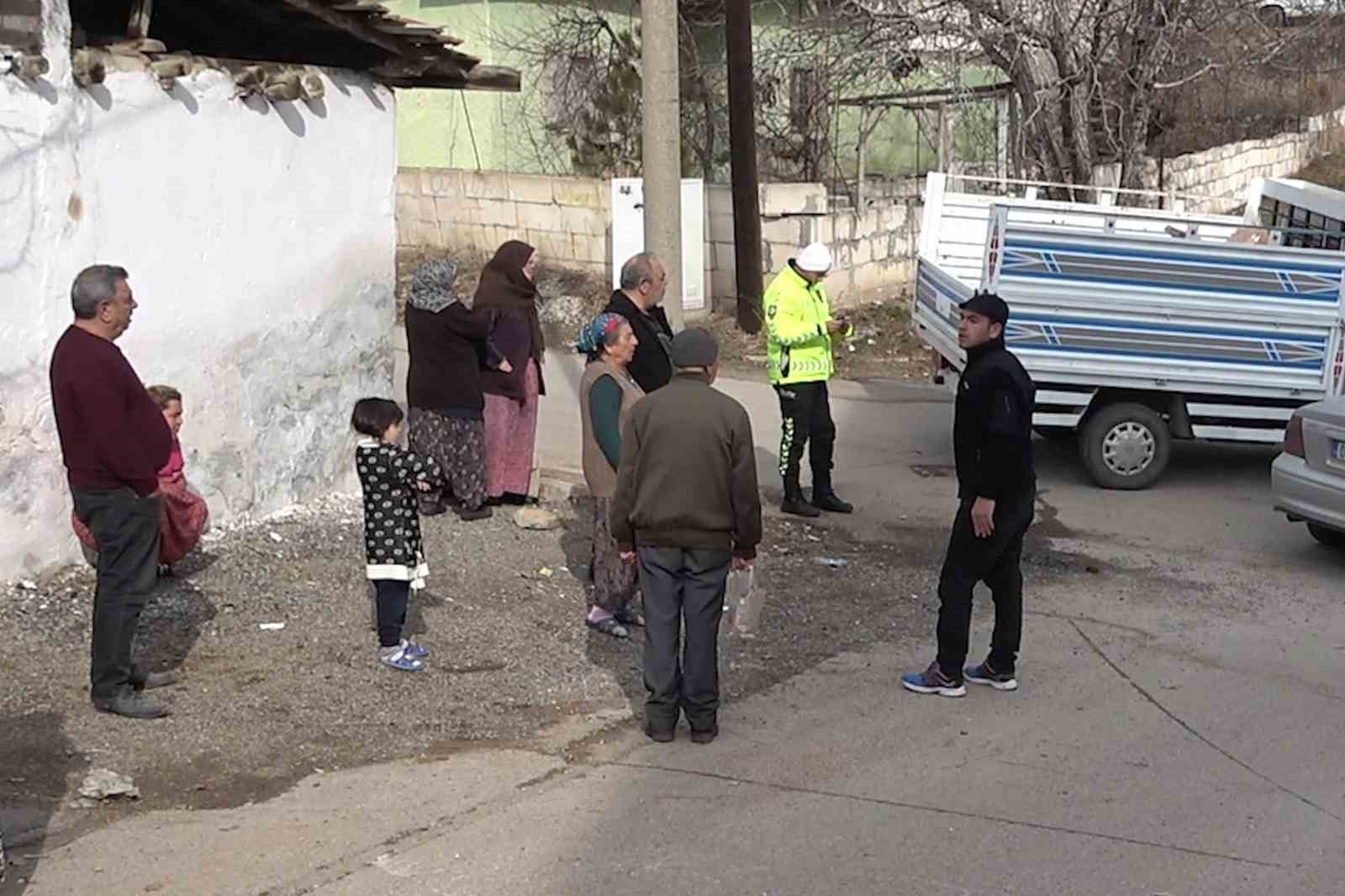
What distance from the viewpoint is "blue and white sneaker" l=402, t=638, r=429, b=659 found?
7250mm

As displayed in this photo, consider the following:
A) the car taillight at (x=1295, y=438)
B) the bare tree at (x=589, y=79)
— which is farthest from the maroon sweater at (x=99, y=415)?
the bare tree at (x=589, y=79)

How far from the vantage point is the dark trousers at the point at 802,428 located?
1037 centimetres

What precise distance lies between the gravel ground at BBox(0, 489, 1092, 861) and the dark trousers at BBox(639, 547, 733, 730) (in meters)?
0.40

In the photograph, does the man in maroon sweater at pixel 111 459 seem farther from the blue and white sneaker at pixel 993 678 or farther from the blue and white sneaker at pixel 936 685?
the blue and white sneaker at pixel 993 678

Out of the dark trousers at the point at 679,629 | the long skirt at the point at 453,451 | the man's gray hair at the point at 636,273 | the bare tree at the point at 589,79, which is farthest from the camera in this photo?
the bare tree at the point at 589,79

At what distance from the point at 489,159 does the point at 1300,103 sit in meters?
19.8

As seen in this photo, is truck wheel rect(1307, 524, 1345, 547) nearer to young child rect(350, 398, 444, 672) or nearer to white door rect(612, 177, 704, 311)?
young child rect(350, 398, 444, 672)

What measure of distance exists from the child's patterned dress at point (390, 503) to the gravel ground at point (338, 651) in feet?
1.63

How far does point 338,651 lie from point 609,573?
1293 mm

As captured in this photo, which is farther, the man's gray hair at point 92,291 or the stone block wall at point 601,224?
the stone block wall at point 601,224

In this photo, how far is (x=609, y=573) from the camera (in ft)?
26.0

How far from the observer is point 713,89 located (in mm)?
21844

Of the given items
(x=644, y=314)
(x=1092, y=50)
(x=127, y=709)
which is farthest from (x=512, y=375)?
(x=1092, y=50)

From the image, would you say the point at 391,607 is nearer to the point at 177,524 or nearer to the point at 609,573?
the point at 609,573
